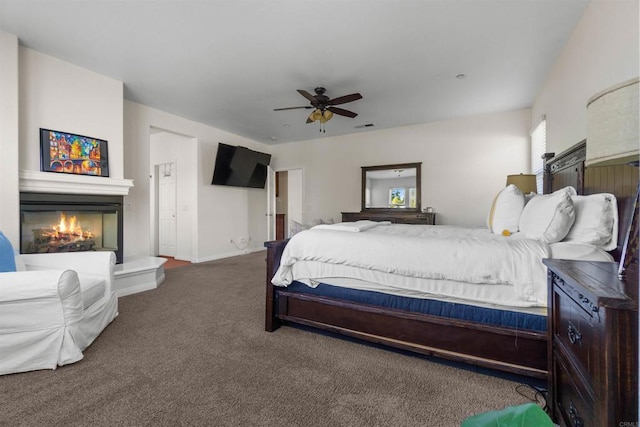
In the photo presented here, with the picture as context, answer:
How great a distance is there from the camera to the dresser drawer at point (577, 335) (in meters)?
0.83

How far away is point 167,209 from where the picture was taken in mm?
5824

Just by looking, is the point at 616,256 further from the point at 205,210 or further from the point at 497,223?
the point at 205,210

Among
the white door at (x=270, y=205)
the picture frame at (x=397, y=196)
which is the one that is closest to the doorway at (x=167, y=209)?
the white door at (x=270, y=205)

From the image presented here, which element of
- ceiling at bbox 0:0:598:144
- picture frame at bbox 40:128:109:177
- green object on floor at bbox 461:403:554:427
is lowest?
green object on floor at bbox 461:403:554:427

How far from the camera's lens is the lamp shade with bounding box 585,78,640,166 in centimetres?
82

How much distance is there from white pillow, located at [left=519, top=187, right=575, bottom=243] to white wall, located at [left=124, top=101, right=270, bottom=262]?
4715 millimetres

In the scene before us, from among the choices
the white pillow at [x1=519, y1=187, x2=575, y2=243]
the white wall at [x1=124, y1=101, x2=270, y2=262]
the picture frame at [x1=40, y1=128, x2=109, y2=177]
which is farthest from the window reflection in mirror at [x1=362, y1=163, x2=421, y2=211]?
the picture frame at [x1=40, y1=128, x2=109, y2=177]

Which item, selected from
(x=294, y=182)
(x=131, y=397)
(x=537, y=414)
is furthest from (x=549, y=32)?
(x=294, y=182)

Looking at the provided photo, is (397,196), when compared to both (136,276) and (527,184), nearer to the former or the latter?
(527,184)

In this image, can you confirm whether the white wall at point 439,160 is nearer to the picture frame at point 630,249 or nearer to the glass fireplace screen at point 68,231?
the glass fireplace screen at point 68,231

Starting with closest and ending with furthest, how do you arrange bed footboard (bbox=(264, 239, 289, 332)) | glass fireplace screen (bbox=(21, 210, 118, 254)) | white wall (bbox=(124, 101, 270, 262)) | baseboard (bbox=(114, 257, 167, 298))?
bed footboard (bbox=(264, 239, 289, 332)) < glass fireplace screen (bbox=(21, 210, 118, 254)) < baseboard (bbox=(114, 257, 167, 298)) < white wall (bbox=(124, 101, 270, 262))

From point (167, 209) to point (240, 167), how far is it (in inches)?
69.9

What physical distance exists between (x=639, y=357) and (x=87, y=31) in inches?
157

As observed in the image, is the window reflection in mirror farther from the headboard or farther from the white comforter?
the white comforter
